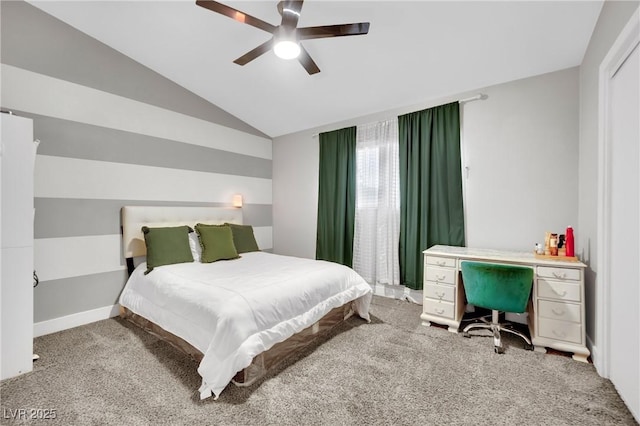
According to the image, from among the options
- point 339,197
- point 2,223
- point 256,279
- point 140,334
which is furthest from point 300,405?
point 339,197

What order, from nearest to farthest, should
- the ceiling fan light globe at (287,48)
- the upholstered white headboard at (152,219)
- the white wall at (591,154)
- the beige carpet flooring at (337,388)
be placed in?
1. the beige carpet flooring at (337,388)
2. the white wall at (591,154)
3. the ceiling fan light globe at (287,48)
4. the upholstered white headboard at (152,219)

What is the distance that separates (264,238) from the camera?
15.9 ft

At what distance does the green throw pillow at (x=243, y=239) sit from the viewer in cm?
372

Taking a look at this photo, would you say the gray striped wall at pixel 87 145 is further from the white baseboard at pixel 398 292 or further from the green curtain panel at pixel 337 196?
the white baseboard at pixel 398 292

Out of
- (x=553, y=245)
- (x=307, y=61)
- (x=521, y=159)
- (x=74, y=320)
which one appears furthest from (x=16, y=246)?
(x=521, y=159)

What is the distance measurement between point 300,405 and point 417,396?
73 centimetres

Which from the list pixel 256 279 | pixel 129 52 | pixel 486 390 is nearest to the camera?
pixel 486 390

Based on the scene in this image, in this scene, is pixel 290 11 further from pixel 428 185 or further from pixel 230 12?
pixel 428 185

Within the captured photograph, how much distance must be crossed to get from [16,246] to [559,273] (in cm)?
406

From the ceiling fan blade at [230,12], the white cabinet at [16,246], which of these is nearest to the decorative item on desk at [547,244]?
the ceiling fan blade at [230,12]

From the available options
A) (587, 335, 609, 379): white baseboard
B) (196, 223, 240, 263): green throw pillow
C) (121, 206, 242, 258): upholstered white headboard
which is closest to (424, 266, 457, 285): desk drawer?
(587, 335, 609, 379): white baseboard

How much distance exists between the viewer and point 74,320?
2.75 m

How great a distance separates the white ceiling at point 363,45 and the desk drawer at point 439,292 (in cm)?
222

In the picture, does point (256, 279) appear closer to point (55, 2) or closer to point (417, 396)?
point (417, 396)
